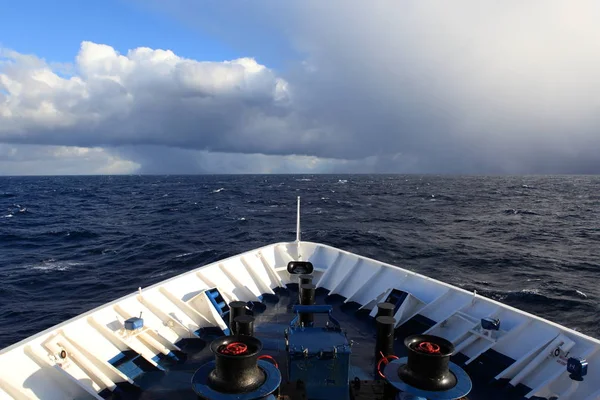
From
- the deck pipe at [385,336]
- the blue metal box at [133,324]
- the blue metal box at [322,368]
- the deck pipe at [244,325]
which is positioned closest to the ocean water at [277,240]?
the blue metal box at [133,324]

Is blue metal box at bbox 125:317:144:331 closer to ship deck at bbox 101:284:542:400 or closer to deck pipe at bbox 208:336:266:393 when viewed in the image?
ship deck at bbox 101:284:542:400

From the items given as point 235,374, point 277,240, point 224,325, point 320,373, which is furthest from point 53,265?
point 235,374

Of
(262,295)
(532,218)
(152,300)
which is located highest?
(152,300)

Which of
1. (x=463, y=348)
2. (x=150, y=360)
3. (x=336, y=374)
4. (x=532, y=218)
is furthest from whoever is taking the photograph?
(x=532, y=218)

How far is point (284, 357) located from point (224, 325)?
218 cm

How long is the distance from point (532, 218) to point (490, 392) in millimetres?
60066

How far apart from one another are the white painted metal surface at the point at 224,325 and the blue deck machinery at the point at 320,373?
3.28 meters

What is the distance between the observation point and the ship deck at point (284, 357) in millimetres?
7883

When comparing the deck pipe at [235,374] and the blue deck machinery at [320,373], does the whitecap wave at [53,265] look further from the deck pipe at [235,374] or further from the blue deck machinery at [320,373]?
the deck pipe at [235,374]

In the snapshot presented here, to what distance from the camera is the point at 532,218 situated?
2286 inches

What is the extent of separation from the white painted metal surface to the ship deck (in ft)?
0.81

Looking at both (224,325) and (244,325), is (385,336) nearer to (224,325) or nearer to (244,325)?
(244,325)

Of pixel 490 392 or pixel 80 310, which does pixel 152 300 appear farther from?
pixel 80 310

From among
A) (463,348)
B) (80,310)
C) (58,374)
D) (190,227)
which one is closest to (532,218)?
(190,227)
